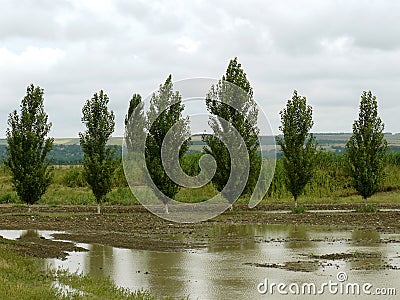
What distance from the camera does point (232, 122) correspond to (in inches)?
1729

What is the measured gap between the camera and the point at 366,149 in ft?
146

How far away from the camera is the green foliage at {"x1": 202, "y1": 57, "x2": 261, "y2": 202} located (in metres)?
42.5

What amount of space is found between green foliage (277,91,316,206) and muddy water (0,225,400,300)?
15.9 metres

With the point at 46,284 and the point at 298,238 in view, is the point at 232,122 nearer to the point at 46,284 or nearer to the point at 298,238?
the point at 298,238

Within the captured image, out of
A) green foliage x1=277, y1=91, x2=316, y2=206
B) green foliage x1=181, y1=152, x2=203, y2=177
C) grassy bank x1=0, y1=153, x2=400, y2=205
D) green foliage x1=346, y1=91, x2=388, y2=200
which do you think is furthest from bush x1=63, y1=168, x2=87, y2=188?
green foliage x1=346, y1=91, x2=388, y2=200

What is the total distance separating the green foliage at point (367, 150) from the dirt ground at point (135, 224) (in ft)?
7.00

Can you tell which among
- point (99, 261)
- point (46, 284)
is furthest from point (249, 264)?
point (46, 284)

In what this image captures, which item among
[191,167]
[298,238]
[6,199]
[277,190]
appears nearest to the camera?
[298,238]

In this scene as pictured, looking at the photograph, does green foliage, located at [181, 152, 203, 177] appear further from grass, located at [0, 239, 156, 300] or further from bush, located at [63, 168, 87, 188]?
grass, located at [0, 239, 156, 300]

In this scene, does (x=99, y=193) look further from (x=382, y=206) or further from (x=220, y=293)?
(x=220, y=293)

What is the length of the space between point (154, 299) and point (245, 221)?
21.8m

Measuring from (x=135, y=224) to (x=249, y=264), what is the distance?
589 inches

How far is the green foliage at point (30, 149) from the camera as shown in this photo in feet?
132

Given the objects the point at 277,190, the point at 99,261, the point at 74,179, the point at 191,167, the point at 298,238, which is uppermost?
the point at 191,167
